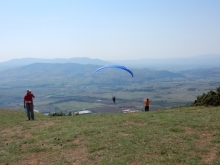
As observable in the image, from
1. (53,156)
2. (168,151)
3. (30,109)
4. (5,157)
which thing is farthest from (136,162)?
(30,109)

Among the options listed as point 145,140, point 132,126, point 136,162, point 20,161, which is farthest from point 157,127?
point 20,161

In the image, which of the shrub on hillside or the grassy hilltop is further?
the shrub on hillside

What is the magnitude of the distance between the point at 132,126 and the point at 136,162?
5324mm

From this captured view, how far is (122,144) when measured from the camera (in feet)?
35.6

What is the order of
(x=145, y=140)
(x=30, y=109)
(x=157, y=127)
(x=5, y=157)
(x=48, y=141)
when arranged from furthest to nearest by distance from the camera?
1. (x=30, y=109)
2. (x=157, y=127)
3. (x=48, y=141)
4. (x=145, y=140)
5. (x=5, y=157)

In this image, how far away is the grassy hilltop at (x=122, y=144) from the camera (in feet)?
30.4

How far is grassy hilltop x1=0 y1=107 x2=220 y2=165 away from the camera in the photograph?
9.27 metres

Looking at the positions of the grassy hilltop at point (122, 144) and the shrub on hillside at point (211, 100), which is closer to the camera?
the grassy hilltop at point (122, 144)

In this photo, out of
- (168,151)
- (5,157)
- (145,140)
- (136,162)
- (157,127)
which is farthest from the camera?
(157,127)

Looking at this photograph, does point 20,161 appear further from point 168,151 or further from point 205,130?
point 205,130

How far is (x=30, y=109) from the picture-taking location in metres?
20.5

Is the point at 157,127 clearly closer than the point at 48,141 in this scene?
No

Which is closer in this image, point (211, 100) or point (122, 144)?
point (122, 144)

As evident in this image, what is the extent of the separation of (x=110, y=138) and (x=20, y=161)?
4.39m
